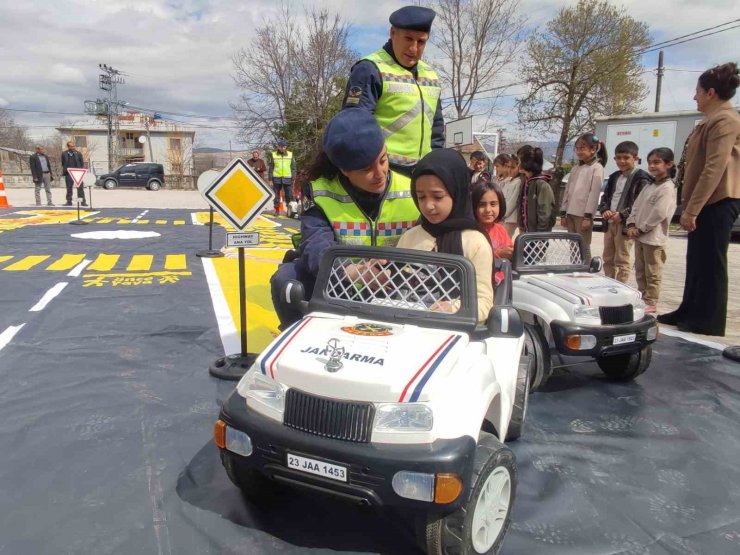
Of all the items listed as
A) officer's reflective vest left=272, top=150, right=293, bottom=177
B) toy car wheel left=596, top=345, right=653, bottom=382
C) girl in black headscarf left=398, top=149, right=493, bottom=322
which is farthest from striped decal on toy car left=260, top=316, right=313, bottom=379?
officer's reflective vest left=272, top=150, right=293, bottom=177

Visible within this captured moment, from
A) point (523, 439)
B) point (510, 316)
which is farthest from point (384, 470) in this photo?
point (523, 439)

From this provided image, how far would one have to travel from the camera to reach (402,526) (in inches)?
82.3

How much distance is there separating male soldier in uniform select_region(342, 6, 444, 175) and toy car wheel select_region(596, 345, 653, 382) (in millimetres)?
1902

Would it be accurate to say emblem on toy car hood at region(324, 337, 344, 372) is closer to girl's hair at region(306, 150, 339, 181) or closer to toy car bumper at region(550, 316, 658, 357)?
girl's hair at region(306, 150, 339, 181)

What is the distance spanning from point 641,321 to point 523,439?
47.7 inches

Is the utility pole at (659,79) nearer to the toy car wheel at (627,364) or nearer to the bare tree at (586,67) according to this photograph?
the bare tree at (586,67)

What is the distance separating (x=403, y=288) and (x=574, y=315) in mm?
1471

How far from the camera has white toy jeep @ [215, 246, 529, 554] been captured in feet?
5.44

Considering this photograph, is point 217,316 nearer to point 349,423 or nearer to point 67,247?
point 349,423

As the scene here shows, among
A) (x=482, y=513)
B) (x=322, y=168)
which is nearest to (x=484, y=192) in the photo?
(x=322, y=168)

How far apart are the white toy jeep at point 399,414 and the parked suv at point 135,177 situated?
36212 mm

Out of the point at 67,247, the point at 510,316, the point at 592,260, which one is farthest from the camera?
the point at 67,247

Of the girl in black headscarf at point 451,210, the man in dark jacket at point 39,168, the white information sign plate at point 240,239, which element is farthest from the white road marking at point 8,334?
the man in dark jacket at point 39,168

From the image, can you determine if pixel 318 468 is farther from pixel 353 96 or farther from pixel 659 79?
pixel 659 79
